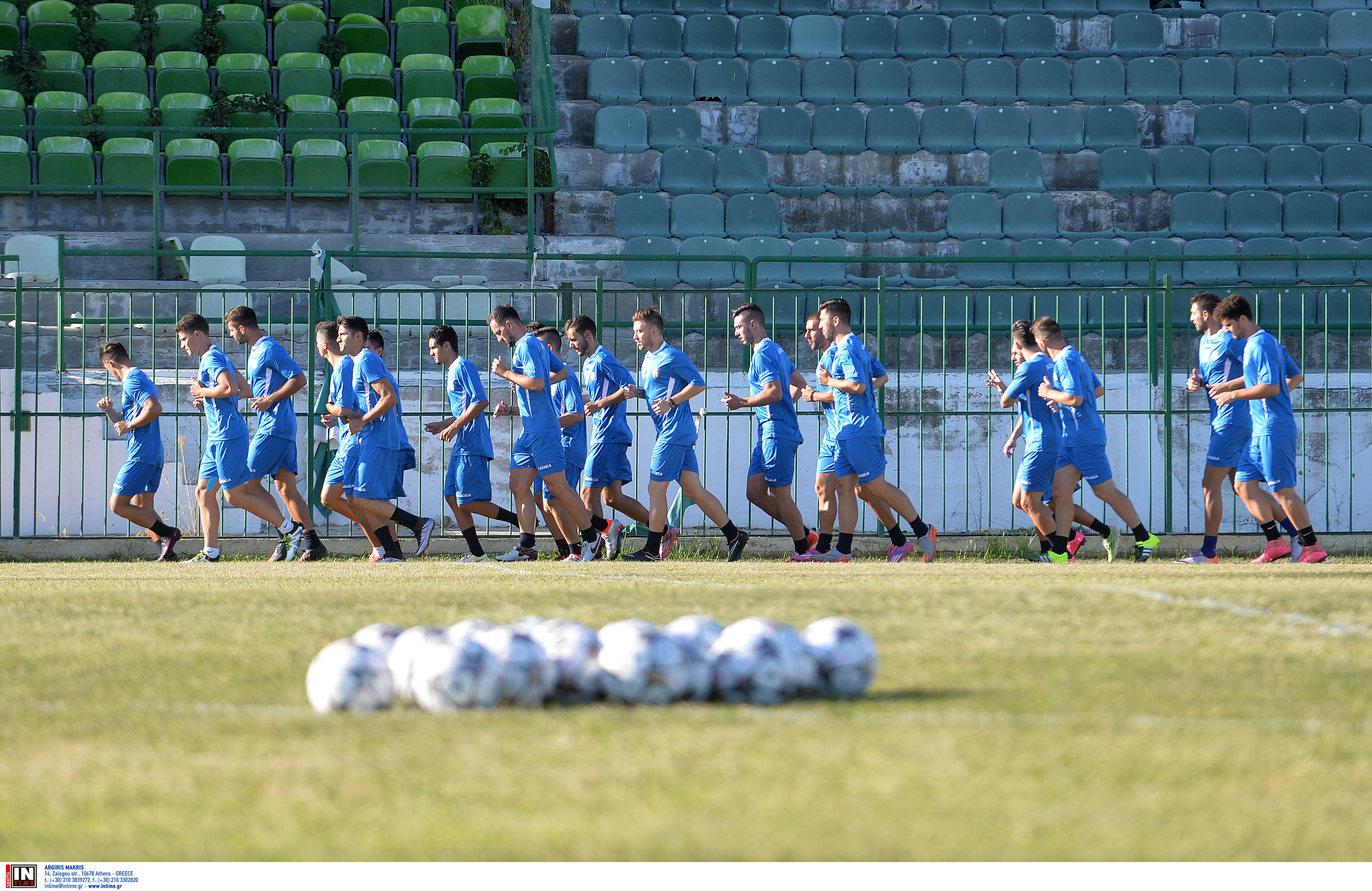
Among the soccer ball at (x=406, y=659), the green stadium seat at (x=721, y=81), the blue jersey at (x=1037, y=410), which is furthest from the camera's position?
the green stadium seat at (x=721, y=81)

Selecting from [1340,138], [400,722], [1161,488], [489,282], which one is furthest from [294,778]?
[1340,138]

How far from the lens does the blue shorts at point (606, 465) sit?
478 inches

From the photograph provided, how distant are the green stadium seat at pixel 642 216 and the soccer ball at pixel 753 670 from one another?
1385cm

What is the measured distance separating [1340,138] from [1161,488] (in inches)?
312

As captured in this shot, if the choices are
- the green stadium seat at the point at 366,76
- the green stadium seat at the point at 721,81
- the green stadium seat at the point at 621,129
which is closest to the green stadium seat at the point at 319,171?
the green stadium seat at the point at 366,76

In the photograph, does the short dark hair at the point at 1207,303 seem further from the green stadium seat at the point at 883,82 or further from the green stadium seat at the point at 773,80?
the green stadium seat at the point at 773,80

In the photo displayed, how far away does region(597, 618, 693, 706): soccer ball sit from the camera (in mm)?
3826

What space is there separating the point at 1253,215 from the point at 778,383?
29.8 ft

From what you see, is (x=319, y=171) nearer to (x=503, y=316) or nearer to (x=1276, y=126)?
(x=503, y=316)

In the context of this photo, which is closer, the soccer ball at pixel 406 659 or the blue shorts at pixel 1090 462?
the soccer ball at pixel 406 659

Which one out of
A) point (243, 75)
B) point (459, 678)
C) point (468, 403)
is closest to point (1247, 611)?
point (459, 678)

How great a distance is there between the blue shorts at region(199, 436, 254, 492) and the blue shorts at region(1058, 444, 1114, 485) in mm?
6556

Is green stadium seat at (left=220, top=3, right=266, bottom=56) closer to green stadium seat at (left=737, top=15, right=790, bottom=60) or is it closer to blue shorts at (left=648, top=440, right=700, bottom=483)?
green stadium seat at (left=737, top=15, right=790, bottom=60)

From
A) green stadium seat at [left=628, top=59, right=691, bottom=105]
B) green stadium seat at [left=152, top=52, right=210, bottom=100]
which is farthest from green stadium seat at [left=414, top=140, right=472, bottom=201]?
green stadium seat at [left=152, top=52, right=210, bottom=100]
